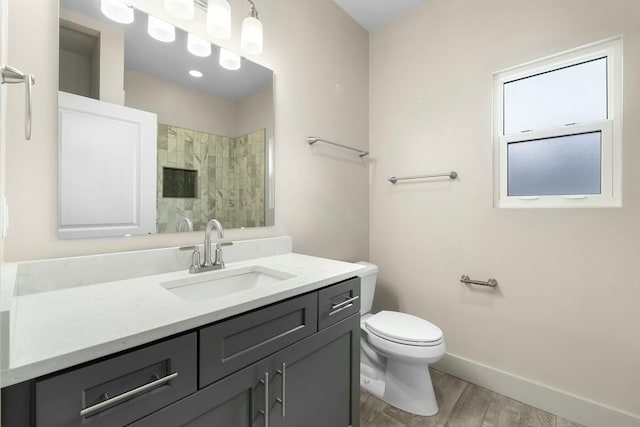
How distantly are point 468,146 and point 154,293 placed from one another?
1.97 m

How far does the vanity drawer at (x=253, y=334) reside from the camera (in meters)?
0.75

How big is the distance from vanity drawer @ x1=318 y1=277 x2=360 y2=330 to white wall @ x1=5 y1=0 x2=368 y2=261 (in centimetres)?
66

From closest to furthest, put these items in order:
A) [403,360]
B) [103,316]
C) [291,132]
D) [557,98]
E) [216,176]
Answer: [103,316] < [216,176] < [403,360] < [557,98] < [291,132]

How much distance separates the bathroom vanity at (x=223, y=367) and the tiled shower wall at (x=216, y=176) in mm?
308

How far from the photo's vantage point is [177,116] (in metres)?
1.31

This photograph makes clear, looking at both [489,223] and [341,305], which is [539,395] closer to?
[489,223]

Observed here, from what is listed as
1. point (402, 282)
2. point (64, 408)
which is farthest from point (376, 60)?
point (64, 408)

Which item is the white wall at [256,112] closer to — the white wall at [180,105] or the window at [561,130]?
the white wall at [180,105]

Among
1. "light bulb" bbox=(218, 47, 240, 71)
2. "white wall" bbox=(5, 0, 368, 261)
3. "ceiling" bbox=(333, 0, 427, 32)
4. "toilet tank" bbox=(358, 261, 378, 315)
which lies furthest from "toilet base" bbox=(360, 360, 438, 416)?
"ceiling" bbox=(333, 0, 427, 32)

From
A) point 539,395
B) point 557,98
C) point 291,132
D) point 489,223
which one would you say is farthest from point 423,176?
point 539,395

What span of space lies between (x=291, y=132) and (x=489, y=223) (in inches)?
55.7

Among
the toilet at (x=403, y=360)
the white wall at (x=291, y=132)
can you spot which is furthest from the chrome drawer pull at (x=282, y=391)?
the white wall at (x=291, y=132)

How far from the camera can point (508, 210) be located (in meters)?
1.74

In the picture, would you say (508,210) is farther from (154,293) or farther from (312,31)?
(154,293)
